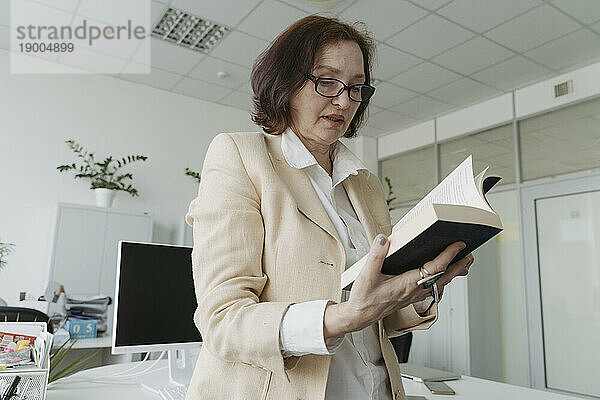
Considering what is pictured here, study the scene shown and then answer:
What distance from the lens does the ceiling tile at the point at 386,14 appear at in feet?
11.2

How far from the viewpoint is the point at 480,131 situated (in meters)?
4.98

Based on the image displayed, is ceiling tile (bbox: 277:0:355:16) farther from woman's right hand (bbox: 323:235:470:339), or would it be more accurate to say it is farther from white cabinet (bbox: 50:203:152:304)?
woman's right hand (bbox: 323:235:470:339)

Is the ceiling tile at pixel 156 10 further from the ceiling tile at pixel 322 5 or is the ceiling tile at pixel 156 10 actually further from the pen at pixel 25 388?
the pen at pixel 25 388

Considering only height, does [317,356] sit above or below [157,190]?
below

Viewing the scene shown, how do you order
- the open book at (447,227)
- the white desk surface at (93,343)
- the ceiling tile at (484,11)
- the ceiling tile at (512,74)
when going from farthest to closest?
1. the ceiling tile at (512,74)
2. the ceiling tile at (484,11)
3. the white desk surface at (93,343)
4. the open book at (447,227)

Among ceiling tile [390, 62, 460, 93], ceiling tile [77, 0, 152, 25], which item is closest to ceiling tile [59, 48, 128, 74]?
ceiling tile [77, 0, 152, 25]

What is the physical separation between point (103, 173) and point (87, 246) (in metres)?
0.71

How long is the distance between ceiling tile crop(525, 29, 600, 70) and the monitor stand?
145 inches

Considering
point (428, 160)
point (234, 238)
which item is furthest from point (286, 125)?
point (428, 160)

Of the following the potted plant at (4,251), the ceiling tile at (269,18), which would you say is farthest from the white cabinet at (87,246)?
the ceiling tile at (269,18)

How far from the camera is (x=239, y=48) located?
4.06 m

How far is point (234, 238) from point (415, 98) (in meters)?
4.54

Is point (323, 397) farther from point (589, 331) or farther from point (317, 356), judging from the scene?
point (589, 331)

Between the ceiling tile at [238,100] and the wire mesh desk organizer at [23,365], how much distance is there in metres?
3.92
